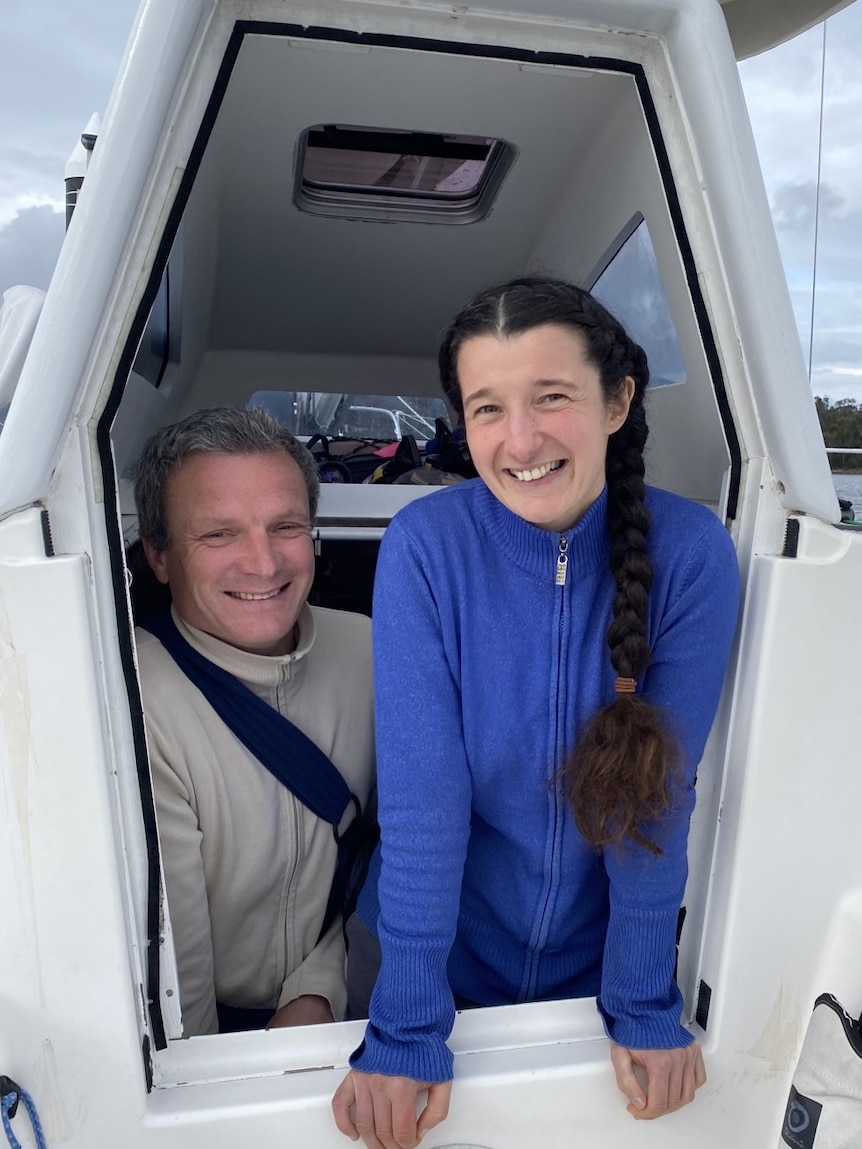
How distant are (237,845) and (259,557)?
0.53 meters

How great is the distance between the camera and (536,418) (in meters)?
1.20

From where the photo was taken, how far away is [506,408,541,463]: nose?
1179 millimetres

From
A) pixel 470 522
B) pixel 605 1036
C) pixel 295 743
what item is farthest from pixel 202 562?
pixel 605 1036

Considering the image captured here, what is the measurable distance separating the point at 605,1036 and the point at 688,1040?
13cm

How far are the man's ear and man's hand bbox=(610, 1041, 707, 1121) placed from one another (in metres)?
1.18

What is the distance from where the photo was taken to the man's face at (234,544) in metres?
1.58

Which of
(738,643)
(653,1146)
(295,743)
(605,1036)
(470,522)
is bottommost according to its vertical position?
(653,1146)

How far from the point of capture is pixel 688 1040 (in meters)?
1.28

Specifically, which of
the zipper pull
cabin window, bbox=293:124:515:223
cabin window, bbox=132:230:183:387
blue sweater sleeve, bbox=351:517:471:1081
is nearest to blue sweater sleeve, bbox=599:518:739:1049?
the zipper pull

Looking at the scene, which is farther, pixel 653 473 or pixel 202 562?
pixel 653 473

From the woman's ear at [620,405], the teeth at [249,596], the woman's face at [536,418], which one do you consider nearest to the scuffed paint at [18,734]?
the teeth at [249,596]

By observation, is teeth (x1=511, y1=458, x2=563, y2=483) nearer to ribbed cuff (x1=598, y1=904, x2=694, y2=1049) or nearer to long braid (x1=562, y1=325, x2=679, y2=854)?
long braid (x1=562, y1=325, x2=679, y2=854)

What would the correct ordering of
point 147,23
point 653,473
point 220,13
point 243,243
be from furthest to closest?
point 243,243 < point 653,473 < point 220,13 < point 147,23

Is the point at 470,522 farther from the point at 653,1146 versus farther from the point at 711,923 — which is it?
the point at 653,1146
